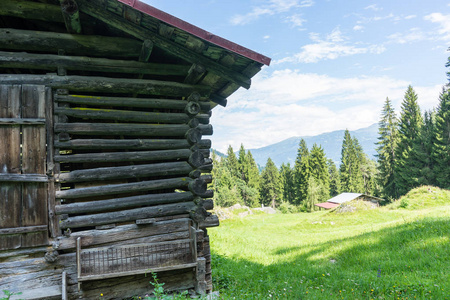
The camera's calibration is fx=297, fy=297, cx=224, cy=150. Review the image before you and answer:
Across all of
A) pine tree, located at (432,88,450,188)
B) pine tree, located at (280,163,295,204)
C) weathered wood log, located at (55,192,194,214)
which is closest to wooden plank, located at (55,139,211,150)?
weathered wood log, located at (55,192,194,214)

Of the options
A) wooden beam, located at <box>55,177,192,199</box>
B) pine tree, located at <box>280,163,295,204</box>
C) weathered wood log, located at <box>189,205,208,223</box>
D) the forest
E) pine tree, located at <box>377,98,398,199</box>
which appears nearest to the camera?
wooden beam, located at <box>55,177,192,199</box>

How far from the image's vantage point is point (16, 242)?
506 centimetres

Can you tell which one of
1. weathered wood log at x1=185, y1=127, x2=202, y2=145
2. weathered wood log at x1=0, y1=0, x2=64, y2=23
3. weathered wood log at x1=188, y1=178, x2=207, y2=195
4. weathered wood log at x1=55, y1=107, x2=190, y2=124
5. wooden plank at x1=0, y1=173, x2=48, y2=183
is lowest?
weathered wood log at x1=188, y1=178, x2=207, y2=195

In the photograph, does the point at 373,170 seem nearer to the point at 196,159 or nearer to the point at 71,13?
→ the point at 196,159

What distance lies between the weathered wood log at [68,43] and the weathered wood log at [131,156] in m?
2.05

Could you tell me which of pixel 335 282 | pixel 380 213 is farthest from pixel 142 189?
pixel 380 213

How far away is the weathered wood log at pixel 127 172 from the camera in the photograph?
549cm

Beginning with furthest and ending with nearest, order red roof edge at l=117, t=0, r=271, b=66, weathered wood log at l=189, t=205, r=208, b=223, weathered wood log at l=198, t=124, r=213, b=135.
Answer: weathered wood log at l=198, t=124, r=213, b=135, weathered wood log at l=189, t=205, r=208, b=223, red roof edge at l=117, t=0, r=271, b=66

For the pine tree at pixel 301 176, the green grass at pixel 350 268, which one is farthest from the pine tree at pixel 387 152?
the green grass at pixel 350 268

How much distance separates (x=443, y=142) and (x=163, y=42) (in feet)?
166

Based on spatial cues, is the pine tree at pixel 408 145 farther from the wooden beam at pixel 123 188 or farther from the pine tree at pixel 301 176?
the wooden beam at pixel 123 188

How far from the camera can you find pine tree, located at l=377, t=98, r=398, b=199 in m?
55.6

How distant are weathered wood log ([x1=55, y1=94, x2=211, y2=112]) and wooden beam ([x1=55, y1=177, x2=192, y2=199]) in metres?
1.59

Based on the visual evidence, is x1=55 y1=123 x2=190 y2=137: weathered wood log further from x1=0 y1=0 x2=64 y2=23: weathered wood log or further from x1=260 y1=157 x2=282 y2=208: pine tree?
x1=260 y1=157 x2=282 y2=208: pine tree
